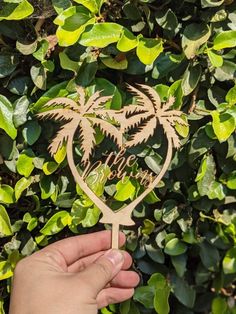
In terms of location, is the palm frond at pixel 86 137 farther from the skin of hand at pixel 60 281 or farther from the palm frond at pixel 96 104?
the skin of hand at pixel 60 281

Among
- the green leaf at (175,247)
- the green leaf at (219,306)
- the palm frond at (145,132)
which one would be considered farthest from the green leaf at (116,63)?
the green leaf at (219,306)

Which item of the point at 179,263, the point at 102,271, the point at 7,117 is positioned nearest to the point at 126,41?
the point at 7,117

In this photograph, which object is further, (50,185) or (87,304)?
(50,185)

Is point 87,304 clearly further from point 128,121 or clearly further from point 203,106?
point 203,106

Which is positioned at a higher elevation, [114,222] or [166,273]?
[114,222]

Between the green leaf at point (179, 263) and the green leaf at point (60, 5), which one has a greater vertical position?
the green leaf at point (60, 5)

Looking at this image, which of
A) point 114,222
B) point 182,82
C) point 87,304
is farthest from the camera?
point 182,82

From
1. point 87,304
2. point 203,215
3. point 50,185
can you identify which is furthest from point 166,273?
point 87,304

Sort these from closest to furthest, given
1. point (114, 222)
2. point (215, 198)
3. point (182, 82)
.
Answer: point (114, 222) < point (182, 82) < point (215, 198)

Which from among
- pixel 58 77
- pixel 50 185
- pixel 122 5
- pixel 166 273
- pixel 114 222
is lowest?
pixel 166 273
